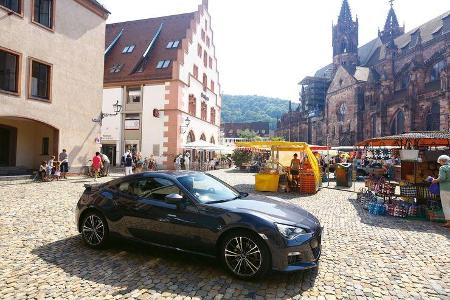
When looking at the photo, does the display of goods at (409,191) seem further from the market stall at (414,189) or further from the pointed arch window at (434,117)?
the pointed arch window at (434,117)

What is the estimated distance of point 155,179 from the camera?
5.68 meters

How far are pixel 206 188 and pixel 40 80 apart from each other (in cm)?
1567

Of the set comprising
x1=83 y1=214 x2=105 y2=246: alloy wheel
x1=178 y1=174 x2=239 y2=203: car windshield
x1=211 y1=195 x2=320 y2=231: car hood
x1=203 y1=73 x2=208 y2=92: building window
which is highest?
x1=203 y1=73 x2=208 y2=92: building window

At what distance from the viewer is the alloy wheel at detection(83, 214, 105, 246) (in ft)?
19.0

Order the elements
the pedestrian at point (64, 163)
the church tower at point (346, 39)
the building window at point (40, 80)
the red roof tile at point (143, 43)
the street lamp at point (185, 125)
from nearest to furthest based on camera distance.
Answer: the building window at point (40, 80) → the pedestrian at point (64, 163) → the street lamp at point (185, 125) → the red roof tile at point (143, 43) → the church tower at point (346, 39)

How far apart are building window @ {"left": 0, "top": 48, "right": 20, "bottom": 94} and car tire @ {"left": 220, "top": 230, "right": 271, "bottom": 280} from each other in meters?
15.7

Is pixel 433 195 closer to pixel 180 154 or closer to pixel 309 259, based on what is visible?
pixel 309 259

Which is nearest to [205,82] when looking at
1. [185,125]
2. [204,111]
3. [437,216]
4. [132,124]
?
[204,111]

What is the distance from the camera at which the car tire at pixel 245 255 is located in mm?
4371

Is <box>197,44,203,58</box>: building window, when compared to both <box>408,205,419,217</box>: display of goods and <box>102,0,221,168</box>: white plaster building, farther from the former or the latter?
<box>408,205,419,217</box>: display of goods

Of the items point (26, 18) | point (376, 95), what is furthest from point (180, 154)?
point (376, 95)

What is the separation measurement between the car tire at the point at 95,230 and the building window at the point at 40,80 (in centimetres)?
1361

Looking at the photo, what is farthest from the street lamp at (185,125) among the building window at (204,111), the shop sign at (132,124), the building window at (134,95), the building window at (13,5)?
the building window at (13,5)

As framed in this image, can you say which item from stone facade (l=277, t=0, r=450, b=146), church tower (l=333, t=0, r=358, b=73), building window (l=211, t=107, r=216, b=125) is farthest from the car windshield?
church tower (l=333, t=0, r=358, b=73)
